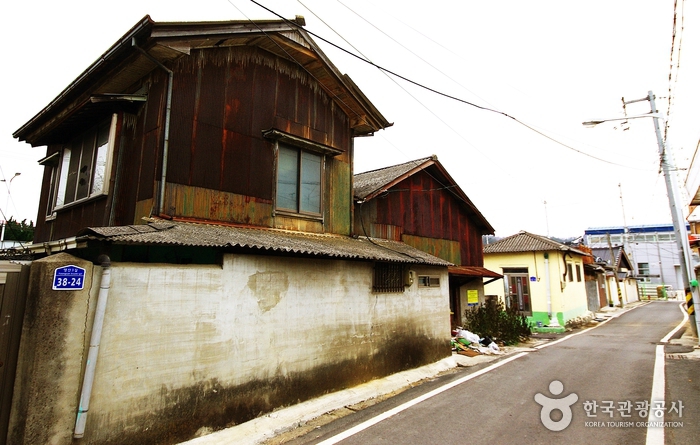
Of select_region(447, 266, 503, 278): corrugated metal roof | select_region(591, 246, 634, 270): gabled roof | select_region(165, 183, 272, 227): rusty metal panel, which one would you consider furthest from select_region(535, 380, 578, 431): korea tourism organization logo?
select_region(591, 246, 634, 270): gabled roof

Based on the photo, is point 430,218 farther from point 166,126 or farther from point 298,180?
point 166,126

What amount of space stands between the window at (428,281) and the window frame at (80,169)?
26.0ft

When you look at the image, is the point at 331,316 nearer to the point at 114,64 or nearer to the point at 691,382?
the point at 114,64

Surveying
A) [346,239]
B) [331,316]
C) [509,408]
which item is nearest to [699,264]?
[509,408]

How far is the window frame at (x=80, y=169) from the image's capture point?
7621 millimetres

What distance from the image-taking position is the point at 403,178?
40.9 ft

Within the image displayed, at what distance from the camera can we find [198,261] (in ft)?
20.3

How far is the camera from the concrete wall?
4.48m

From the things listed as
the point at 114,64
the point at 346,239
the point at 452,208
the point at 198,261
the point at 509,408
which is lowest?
the point at 509,408

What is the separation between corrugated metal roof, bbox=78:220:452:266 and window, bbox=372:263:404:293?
348mm

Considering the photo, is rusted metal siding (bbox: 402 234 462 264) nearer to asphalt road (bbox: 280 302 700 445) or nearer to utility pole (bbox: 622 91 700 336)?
asphalt road (bbox: 280 302 700 445)

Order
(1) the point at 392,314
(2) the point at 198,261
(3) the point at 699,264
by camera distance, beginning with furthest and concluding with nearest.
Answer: (3) the point at 699,264
(1) the point at 392,314
(2) the point at 198,261

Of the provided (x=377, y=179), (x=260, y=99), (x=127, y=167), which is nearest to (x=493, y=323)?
(x=377, y=179)

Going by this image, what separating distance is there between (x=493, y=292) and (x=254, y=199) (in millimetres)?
18623
